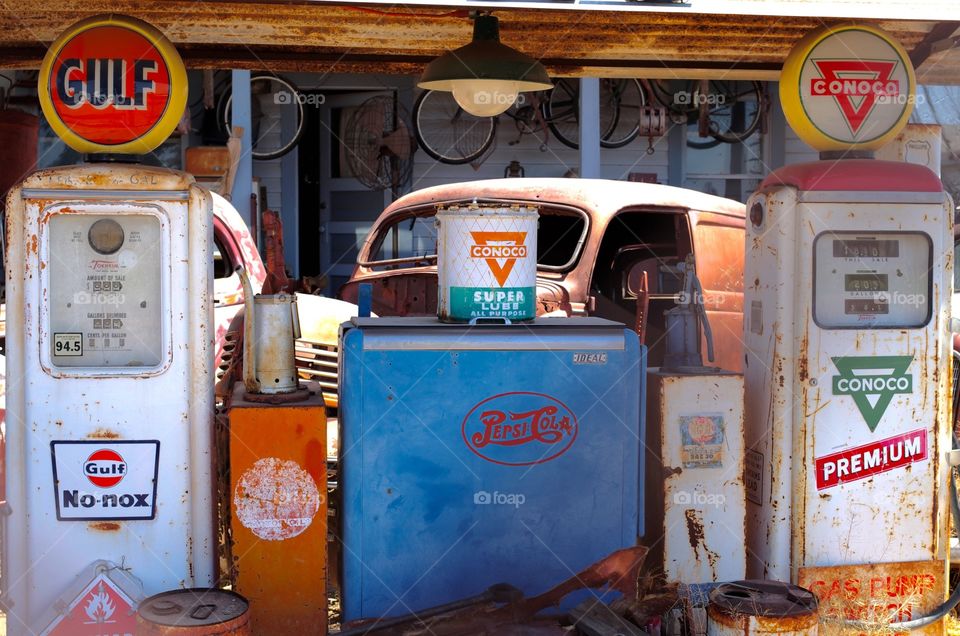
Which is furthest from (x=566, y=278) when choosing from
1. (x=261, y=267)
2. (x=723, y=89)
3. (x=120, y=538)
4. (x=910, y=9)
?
(x=723, y=89)

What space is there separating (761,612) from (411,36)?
293 centimetres

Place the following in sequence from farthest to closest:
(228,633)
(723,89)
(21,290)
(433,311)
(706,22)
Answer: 1. (723,89)
2. (433,311)
3. (706,22)
4. (21,290)
5. (228,633)

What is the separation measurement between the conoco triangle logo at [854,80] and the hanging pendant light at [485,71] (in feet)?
3.50

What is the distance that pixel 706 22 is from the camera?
4.52 meters

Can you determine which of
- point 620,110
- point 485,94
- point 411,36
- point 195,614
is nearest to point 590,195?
point 411,36

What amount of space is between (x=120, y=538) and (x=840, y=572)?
2.62 metres

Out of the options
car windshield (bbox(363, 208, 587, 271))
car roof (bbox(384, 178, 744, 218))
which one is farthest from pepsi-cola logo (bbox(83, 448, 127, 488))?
car roof (bbox(384, 178, 744, 218))

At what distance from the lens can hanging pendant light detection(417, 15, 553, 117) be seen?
4.41 meters

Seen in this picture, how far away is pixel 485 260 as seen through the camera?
3881 millimetres

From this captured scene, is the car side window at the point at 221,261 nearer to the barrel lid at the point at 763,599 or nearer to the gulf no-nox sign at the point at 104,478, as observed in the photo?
the gulf no-nox sign at the point at 104,478

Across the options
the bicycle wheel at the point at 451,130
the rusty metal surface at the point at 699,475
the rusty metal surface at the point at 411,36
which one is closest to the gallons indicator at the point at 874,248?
the rusty metal surface at the point at 699,475

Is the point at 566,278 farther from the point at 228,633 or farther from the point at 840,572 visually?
the point at 228,633

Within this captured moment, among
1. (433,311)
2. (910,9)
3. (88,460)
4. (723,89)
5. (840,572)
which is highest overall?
(723,89)

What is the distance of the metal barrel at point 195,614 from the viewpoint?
317 cm
